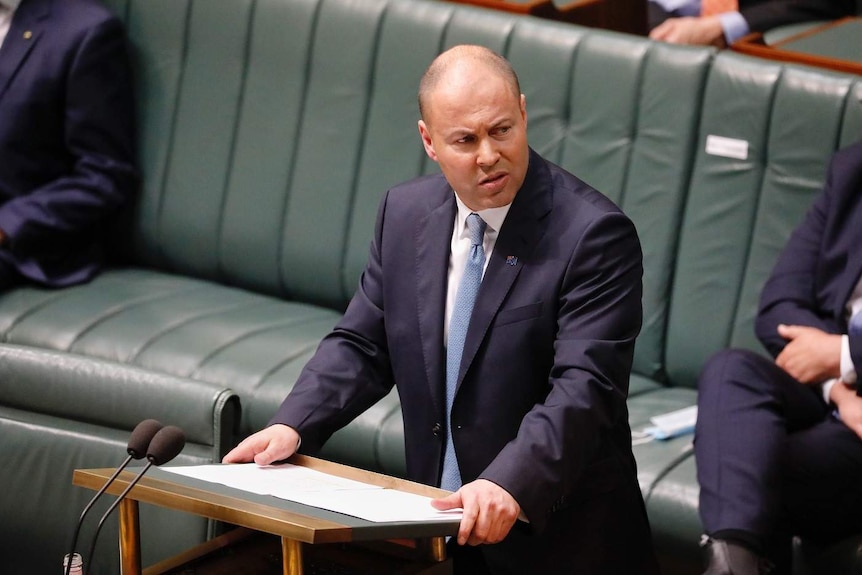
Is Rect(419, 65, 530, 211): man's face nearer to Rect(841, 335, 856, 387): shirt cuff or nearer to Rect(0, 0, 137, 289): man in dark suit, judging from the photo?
Rect(841, 335, 856, 387): shirt cuff

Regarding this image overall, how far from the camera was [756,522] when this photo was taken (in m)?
2.58

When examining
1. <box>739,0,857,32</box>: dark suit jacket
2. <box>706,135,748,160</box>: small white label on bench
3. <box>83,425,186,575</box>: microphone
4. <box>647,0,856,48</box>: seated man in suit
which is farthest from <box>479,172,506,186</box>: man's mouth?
<box>739,0,857,32</box>: dark suit jacket

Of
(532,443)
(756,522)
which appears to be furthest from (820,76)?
(532,443)

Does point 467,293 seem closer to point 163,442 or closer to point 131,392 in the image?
point 163,442

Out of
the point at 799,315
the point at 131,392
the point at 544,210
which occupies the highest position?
the point at 544,210

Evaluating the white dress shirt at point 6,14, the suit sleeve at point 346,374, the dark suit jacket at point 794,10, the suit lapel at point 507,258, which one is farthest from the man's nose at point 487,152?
the white dress shirt at point 6,14

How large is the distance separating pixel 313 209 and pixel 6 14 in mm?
1098

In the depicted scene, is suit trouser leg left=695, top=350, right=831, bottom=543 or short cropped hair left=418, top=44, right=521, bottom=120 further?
suit trouser leg left=695, top=350, right=831, bottom=543

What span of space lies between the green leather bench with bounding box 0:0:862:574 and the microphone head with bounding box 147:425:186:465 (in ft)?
2.45

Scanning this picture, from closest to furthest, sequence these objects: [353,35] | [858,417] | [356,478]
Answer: [356,478] → [858,417] → [353,35]

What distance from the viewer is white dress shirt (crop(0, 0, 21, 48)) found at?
4059 millimetres

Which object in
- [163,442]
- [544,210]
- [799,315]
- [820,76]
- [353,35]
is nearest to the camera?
[163,442]

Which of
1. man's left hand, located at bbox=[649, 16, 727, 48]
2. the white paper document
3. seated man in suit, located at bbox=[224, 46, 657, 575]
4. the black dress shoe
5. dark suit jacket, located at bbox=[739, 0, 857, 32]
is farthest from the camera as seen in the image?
dark suit jacket, located at bbox=[739, 0, 857, 32]

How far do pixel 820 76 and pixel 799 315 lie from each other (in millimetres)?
632
